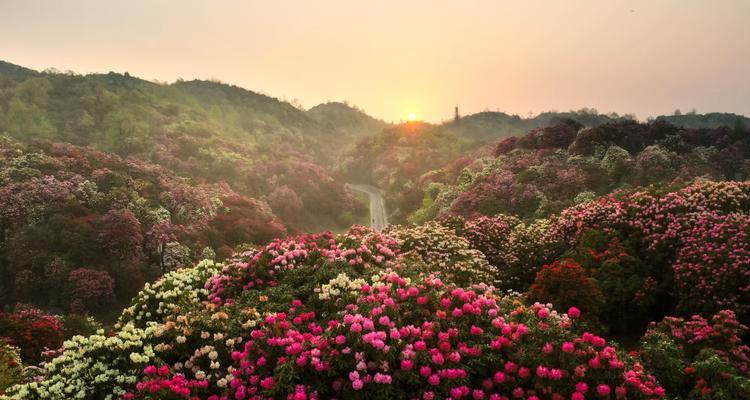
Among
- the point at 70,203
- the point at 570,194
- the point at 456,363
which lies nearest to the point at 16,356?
the point at 456,363

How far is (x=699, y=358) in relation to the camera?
10680mm

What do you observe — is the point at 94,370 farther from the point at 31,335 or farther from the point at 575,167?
the point at 575,167

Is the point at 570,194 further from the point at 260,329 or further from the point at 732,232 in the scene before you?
the point at 260,329

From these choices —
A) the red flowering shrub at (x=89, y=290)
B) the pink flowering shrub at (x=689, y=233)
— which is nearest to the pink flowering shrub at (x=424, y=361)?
the pink flowering shrub at (x=689, y=233)

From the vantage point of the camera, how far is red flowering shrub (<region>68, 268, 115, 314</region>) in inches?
938

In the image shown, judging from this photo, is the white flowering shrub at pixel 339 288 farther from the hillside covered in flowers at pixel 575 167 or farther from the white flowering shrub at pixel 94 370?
the hillside covered in flowers at pixel 575 167

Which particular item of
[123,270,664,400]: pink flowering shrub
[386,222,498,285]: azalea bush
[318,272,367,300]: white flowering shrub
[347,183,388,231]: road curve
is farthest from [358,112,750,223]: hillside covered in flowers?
[123,270,664,400]: pink flowering shrub

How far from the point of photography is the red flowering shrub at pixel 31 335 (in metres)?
15.8

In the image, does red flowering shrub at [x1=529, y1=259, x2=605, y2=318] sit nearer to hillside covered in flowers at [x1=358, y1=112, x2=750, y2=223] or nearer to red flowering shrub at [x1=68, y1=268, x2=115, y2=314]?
hillside covered in flowers at [x1=358, y1=112, x2=750, y2=223]

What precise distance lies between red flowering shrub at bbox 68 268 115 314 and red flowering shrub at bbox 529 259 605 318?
21.1m

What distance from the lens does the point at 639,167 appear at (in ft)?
112

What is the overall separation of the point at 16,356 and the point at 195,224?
63.1 ft

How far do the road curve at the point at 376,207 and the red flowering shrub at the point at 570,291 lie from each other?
29169 millimetres

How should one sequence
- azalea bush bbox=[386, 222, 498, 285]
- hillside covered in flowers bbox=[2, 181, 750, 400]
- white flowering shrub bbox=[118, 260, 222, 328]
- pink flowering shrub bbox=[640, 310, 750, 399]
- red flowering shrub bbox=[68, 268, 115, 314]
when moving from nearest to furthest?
hillside covered in flowers bbox=[2, 181, 750, 400], pink flowering shrub bbox=[640, 310, 750, 399], white flowering shrub bbox=[118, 260, 222, 328], azalea bush bbox=[386, 222, 498, 285], red flowering shrub bbox=[68, 268, 115, 314]
